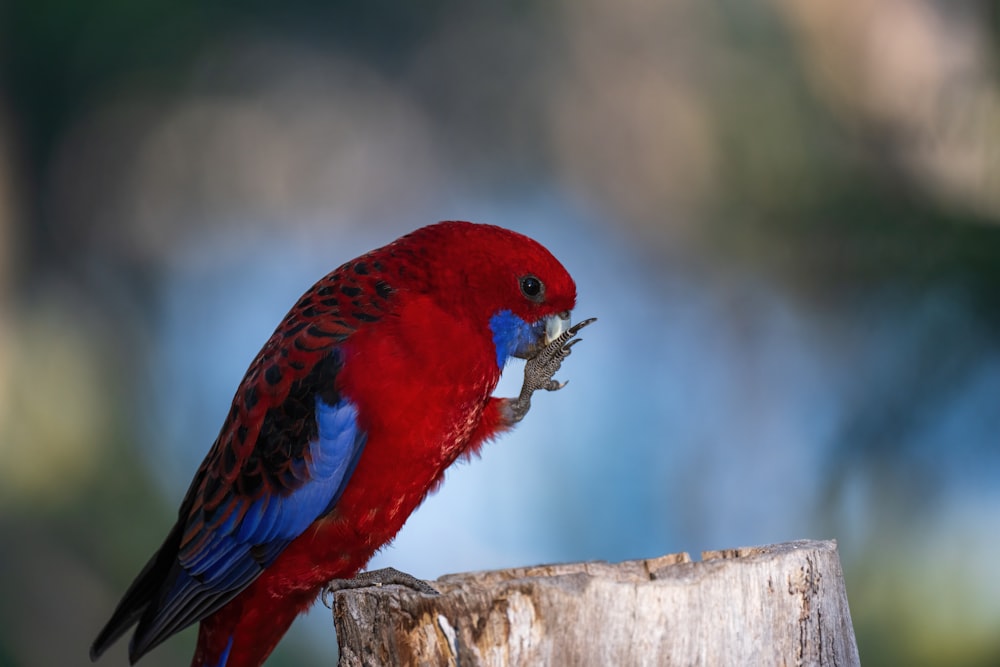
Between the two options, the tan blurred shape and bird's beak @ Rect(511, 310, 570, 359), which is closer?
bird's beak @ Rect(511, 310, 570, 359)

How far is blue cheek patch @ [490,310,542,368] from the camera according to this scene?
8.24ft

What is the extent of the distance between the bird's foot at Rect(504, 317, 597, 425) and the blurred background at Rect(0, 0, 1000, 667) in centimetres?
93

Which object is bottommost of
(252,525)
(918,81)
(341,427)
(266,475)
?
(252,525)

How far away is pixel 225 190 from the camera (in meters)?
4.05

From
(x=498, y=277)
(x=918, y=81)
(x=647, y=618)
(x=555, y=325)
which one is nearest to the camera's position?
(x=647, y=618)

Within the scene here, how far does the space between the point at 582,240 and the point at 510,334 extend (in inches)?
60.1

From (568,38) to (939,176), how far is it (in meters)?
1.57

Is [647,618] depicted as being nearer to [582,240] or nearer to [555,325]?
[555,325]

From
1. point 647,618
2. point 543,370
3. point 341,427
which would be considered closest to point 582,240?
point 543,370

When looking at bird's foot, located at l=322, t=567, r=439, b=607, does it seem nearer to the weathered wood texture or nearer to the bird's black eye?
the weathered wood texture

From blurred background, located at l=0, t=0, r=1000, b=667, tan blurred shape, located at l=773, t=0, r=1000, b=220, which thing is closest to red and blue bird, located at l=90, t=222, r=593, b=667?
blurred background, located at l=0, t=0, r=1000, b=667

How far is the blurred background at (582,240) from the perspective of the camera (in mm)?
3764

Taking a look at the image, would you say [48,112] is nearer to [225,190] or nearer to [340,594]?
[225,190]

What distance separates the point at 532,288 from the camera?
8.26 feet
